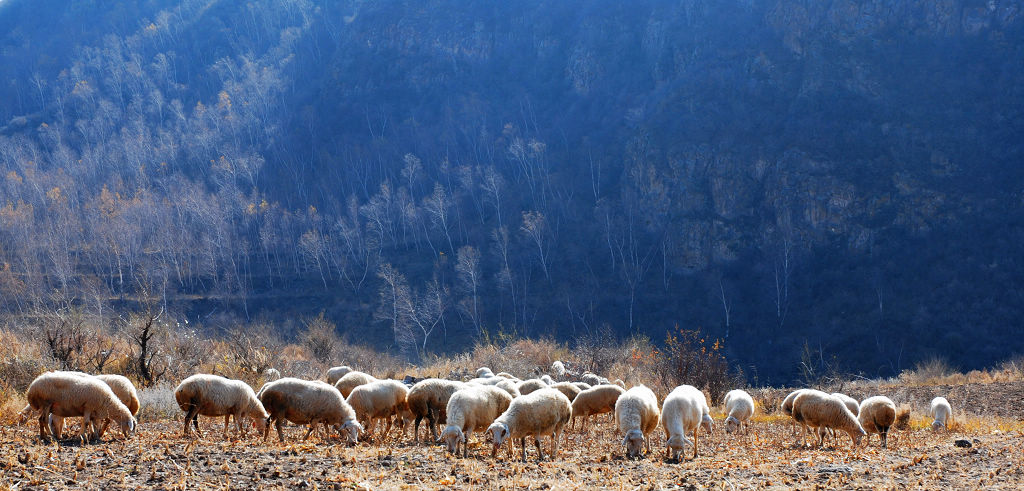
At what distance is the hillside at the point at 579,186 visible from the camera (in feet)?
201

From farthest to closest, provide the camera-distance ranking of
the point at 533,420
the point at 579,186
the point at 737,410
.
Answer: the point at 579,186 → the point at 737,410 → the point at 533,420

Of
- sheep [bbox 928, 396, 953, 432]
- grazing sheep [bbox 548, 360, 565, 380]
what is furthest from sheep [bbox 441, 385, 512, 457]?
grazing sheep [bbox 548, 360, 565, 380]

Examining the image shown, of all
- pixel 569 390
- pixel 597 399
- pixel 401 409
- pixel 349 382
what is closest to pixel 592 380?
pixel 569 390

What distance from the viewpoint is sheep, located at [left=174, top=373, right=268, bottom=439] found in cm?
1430

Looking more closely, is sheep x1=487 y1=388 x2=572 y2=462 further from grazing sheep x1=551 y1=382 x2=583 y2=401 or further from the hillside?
the hillside

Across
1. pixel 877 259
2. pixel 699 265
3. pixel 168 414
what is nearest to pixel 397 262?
pixel 699 265

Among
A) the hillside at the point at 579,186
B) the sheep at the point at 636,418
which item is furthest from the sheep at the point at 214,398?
the hillside at the point at 579,186

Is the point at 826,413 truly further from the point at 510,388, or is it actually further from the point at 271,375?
the point at 271,375

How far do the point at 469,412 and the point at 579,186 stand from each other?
2806 inches

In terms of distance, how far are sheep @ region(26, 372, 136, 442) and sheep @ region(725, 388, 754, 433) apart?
13.3 metres

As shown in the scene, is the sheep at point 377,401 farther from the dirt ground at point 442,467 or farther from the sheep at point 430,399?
the dirt ground at point 442,467

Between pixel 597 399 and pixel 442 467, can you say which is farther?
pixel 597 399

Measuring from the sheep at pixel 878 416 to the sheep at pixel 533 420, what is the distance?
7.46m

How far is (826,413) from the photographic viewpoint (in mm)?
16219
